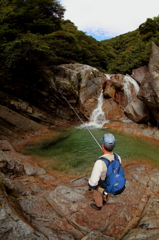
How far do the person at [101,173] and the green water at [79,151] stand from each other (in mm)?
3269

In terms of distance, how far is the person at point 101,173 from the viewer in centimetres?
271

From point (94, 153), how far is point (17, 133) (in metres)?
5.63

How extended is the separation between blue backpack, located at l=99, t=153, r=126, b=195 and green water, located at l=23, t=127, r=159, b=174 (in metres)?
3.53

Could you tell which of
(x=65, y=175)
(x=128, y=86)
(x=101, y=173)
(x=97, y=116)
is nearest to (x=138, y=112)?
(x=97, y=116)

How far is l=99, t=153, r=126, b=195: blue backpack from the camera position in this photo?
107 inches

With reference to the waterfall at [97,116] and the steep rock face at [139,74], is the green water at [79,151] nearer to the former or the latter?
the waterfall at [97,116]

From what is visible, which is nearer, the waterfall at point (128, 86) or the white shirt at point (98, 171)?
the white shirt at point (98, 171)

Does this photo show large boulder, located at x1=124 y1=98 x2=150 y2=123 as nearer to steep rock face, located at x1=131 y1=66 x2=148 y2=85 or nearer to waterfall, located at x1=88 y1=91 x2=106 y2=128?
waterfall, located at x1=88 y1=91 x2=106 y2=128

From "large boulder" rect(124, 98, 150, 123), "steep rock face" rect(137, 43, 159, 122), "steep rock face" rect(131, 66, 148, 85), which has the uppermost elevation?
"steep rock face" rect(131, 66, 148, 85)

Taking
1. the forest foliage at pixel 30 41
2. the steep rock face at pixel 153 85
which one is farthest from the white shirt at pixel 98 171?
the forest foliage at pixel 30 41

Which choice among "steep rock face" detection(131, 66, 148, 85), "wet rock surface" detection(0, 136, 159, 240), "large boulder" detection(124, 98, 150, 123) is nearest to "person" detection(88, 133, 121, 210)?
"wet rock surface" detection(0, 136, 159, 240)

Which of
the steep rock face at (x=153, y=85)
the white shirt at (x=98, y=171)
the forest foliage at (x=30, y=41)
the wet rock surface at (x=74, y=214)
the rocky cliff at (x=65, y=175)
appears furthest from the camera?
the forest foliage at (x=30, y=41)

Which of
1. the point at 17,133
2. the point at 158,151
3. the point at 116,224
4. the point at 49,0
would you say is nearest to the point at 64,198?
the point at 116,224

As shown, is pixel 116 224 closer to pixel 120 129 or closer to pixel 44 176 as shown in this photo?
pixel 44 176
